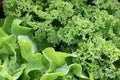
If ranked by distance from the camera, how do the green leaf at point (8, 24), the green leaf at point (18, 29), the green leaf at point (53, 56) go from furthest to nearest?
1. the green leaf at point (8, 24)
2. the green leaf at point (18, 29)
3. the green leaf at point (53, 56)

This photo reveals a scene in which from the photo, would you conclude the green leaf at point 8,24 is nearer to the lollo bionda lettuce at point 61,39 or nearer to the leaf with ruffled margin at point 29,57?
the lollo bionda lettuce at point 61,39

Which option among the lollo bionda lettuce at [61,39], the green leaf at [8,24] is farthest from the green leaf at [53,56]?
the green leaf at [8,24]

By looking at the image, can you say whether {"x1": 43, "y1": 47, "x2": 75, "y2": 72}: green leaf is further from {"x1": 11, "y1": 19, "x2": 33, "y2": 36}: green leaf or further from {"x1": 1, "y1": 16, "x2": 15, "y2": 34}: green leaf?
{"x1": 1, "y1": 16, "x2": 15, "y2": 34}: green leaf

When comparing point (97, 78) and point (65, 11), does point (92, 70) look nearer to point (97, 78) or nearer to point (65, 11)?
point (97, 78)

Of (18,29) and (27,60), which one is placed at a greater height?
(18,29)

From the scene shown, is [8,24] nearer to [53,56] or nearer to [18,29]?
[18,29]

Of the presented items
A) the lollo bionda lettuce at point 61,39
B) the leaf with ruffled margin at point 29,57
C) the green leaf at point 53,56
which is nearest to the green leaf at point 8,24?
the lollo bionda lettuce at point 61,39

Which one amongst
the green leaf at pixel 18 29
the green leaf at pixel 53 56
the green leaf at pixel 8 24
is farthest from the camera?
the green leaf at pixel 8 24

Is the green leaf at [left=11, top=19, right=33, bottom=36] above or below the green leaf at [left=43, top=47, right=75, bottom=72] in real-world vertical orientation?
above

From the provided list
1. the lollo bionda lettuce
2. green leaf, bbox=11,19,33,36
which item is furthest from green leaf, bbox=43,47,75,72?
green leaf, bbox=11,19,33,36

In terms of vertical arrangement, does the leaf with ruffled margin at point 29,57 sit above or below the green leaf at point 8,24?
below

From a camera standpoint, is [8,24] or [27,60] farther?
[8,24]

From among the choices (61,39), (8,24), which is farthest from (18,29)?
(61,39)

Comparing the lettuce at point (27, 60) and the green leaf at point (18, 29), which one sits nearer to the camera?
the lettuce at point (27, 60)
